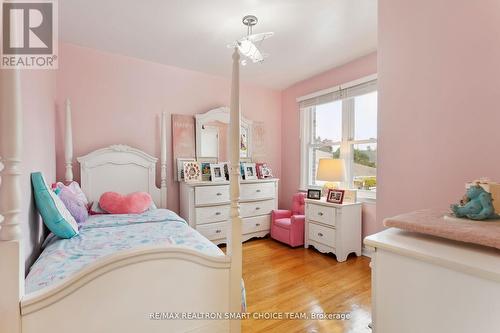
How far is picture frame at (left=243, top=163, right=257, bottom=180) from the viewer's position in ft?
12.1

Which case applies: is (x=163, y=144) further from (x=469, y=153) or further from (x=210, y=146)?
(x=469, y=153)

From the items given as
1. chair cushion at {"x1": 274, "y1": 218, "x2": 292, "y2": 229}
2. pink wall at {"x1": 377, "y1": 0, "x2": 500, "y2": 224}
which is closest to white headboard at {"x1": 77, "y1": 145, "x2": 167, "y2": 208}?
chair cushion at {"x1": 274, "y1": 218, "x2": 292, "y2": 229}

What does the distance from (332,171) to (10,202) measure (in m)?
2.88

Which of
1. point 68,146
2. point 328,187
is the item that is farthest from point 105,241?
point 328,187

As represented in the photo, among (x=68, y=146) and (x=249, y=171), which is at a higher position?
(x=68, y=146)

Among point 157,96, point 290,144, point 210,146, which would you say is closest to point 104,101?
point 157,96

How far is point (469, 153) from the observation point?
4.49ft

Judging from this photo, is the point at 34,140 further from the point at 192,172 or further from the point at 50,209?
the point at 192,172

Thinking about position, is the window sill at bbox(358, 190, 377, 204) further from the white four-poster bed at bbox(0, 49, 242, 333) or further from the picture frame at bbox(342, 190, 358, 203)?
the white four-poster bed at bbox(0, 49, 242, 333)

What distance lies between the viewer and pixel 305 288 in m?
2.20

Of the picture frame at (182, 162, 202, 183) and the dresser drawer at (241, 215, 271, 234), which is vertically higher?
the picture frame at (182, 162, 202, 183)

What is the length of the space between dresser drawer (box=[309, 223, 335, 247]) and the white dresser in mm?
736

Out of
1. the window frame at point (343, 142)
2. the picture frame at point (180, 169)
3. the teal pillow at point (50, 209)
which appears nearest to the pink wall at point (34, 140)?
the teal pillow at point (50, 209)

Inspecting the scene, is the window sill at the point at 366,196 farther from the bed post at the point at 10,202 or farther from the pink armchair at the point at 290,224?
the bed post at the point at 10,202
